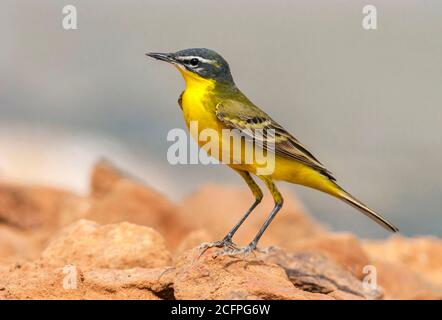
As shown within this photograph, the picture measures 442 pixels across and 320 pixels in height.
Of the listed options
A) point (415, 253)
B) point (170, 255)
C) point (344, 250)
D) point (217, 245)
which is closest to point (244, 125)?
point (217, 245)

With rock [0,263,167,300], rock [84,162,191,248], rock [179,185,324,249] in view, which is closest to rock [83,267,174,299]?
rock [0,263,167,300]

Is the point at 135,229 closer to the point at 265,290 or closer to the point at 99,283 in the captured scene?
the point at 99,283

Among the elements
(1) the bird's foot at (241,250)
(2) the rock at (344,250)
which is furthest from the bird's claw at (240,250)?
(2) the rock at (344,250)

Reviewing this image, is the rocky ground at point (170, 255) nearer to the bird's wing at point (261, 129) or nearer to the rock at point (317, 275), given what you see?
the rock at point (317, 275)

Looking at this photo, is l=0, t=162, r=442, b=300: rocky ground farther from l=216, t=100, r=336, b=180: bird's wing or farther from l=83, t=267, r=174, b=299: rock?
l=216, t=100, r=336, b=180: bird's wing

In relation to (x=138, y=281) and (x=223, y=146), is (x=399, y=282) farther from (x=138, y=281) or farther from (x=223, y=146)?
(x=138, y=281)

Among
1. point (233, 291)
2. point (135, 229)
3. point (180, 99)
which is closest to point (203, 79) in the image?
point (180, 99)

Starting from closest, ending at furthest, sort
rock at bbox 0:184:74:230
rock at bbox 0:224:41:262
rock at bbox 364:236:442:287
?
rock at bbox 0:224:41:262
rock at bbox 364:236:442:287
rock at bbox 0:184:74:230
